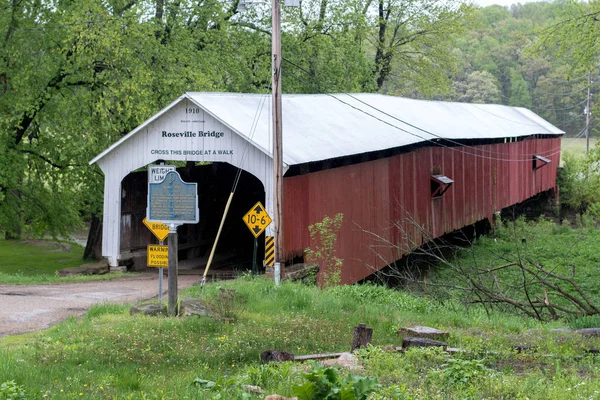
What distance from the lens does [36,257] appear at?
27938 millimetres

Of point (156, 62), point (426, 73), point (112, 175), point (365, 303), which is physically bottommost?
point (365, 303)

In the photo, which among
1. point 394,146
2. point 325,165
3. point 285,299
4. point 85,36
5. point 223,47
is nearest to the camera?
point 285,299

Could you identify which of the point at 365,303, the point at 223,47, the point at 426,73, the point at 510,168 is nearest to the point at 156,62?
the point at 223,47

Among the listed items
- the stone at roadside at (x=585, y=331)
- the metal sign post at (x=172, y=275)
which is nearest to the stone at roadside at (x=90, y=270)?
the metal sign post at (x=172, y=275)

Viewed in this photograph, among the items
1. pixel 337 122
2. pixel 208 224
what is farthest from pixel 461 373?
pixel 208 224

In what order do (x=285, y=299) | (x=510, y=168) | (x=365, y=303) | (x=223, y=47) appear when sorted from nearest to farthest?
(x=285, y=299)
(x=365, y=303)
(x=223, y=47)
(x=510, y=168)

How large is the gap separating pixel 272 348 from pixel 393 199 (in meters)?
11.9

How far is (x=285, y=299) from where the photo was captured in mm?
12219

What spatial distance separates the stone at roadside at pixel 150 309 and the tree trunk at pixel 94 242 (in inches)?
556

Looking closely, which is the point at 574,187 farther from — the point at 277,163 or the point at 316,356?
the point at 316,356

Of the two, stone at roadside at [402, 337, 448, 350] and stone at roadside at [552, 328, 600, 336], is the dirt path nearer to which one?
stone at roadside at [402, 337, 448, 350]

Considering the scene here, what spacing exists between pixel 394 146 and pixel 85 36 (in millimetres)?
8768

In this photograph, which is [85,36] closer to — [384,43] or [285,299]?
[285,299]

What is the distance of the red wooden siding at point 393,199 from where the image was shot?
1639 cm
